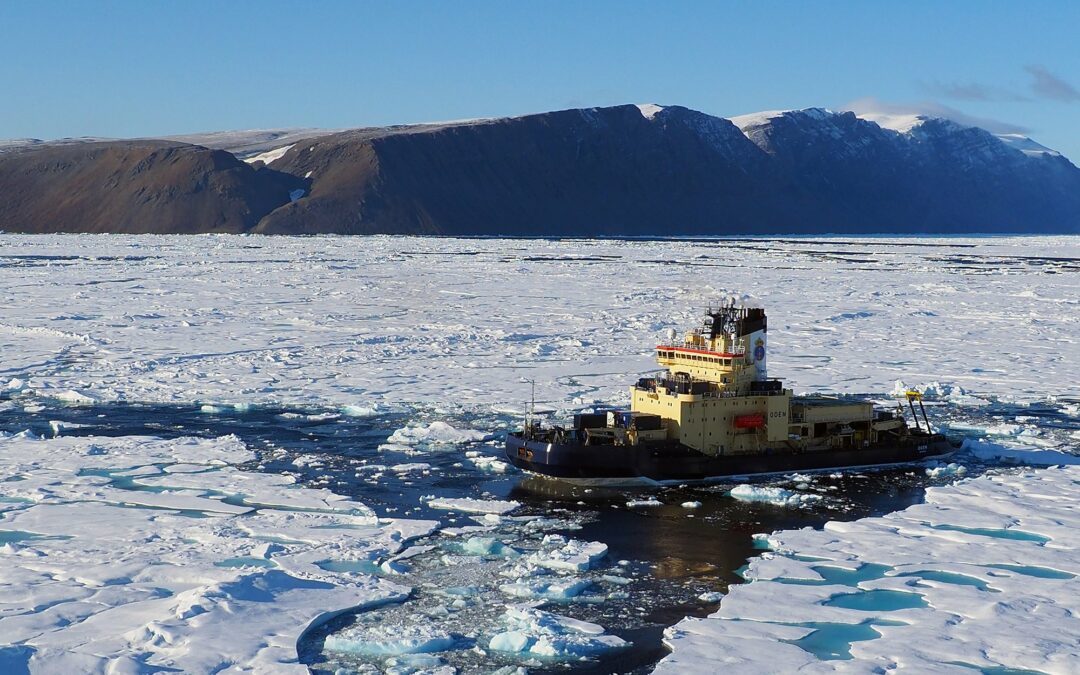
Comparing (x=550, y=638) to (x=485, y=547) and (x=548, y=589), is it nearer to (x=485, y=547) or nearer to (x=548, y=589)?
(x=548, y=589)

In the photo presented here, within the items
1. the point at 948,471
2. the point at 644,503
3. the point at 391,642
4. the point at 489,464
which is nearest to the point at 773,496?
the point at 644,503

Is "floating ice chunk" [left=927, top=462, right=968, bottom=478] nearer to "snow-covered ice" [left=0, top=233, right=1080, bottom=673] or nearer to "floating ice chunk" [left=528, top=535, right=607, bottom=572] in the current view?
"snow-covered ice" [left=0, top=233, right=1080, bottom=673]

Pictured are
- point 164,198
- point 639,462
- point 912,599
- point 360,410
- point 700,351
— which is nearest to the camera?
point 912,599

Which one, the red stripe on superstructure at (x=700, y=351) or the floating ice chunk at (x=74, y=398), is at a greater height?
the red stripe on superstructure at (x=700, y=351)

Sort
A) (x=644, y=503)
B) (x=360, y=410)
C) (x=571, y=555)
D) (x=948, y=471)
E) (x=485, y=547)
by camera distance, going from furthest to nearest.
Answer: (x=360, y=410) < (x=948, y=471) < (x=644, y=503) < (x=485, y=547) < (x=571, y=555)

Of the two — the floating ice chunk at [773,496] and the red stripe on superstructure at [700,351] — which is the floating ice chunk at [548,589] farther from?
the red stripe on superstructure at [700,351]

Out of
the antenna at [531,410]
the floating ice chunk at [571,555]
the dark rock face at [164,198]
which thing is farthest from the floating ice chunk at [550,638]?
the dark rock face at [164,198]
